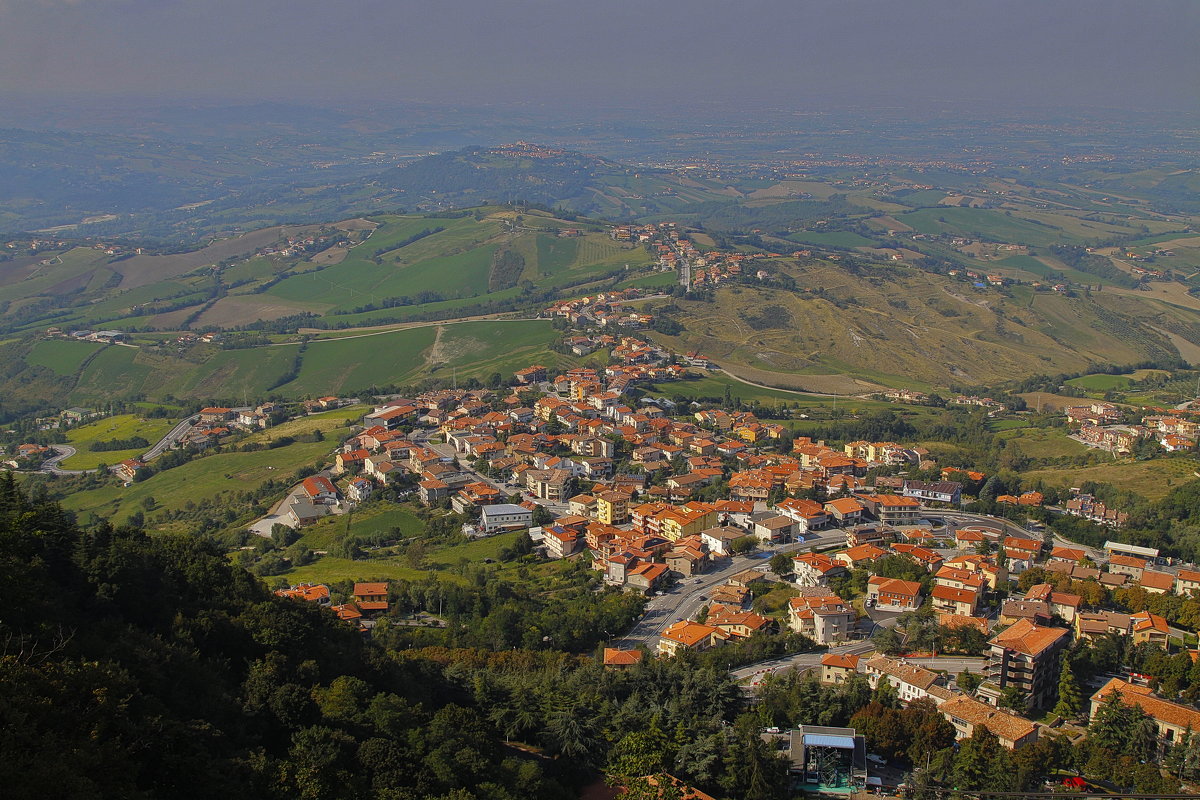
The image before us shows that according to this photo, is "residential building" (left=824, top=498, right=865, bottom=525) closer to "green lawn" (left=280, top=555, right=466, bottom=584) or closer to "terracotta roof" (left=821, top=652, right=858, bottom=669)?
"terracotta roof" (left=821, top=652, right=858, bottom=669)

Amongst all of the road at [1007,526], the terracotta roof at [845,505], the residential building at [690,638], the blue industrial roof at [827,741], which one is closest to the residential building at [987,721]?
the blue industrial roof at [827,741]

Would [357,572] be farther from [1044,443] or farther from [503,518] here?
[1044,443]

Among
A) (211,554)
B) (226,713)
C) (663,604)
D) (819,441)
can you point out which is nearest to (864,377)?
(819,441)

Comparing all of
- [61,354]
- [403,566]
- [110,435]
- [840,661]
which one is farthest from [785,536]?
[61,354]

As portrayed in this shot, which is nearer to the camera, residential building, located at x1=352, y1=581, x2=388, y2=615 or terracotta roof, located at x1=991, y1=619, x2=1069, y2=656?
terracotta roof, located at x1=991, y1=619, x2=1069, y2=656

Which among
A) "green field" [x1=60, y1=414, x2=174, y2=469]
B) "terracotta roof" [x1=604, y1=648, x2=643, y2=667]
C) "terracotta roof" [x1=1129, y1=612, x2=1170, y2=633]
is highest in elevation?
"terracotta roof" [x1=1129, y1=612, x2=1170, y2=633]

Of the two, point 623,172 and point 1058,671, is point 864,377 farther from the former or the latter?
point 623,172

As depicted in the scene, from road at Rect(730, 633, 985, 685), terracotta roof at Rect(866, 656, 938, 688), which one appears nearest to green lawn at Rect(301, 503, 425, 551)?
road at Rect(730, 633, 985, 685)
